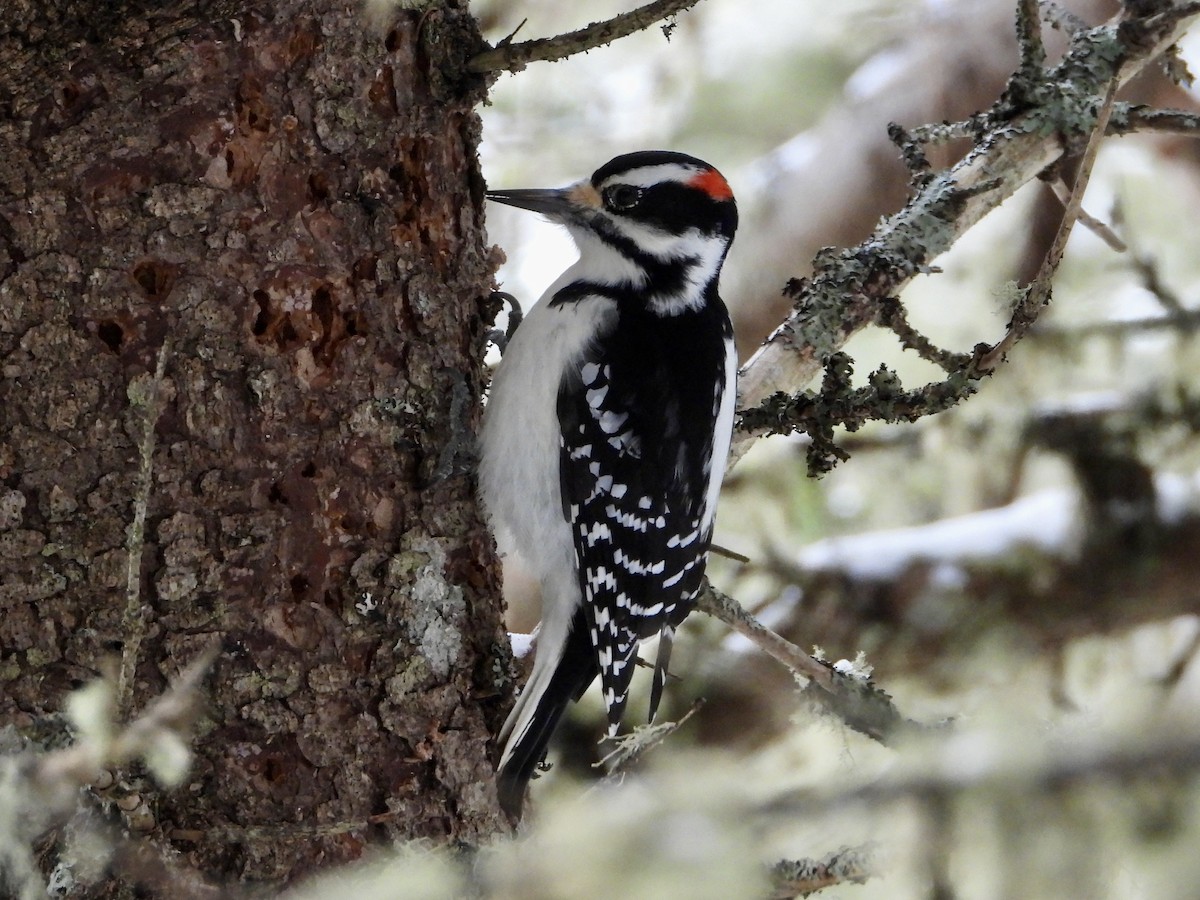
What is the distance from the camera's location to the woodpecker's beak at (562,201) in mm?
3039

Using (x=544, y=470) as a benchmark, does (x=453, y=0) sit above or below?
above

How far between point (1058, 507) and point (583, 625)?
98.0 inches

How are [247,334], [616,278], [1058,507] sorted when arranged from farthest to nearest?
[1058,507] → [616,278] → [247,334]

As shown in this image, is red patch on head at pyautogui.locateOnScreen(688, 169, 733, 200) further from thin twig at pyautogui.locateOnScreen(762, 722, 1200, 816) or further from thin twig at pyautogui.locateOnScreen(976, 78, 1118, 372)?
thin twig at pyautogui.locateOnScreen(762, 722, 1200, 816)

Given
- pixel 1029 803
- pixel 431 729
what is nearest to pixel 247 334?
pixel 431 729

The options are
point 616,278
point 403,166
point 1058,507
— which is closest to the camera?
point 403,166

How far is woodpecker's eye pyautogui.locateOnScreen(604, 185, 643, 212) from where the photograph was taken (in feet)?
9.90

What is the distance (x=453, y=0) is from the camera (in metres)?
2.45

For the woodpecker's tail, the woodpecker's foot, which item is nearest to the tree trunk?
the woodpecker's tail

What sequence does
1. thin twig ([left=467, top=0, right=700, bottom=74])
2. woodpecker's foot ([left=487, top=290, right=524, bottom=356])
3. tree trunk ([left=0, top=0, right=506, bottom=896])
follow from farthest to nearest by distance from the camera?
woodpecker's foot ([left=487, top=290, right=524, bottom=356]) → thin twig ([left=467, top=0, right=700, bottom=74]) → tree trunk ([left=0, top=0, right=506, bottom=896])

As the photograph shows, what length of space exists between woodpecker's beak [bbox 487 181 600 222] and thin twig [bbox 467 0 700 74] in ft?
→ 2.10

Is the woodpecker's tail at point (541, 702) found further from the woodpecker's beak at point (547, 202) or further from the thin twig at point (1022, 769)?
the thin twig at point (1022, 769)

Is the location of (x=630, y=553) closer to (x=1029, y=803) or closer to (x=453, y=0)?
(x=453, y=0)

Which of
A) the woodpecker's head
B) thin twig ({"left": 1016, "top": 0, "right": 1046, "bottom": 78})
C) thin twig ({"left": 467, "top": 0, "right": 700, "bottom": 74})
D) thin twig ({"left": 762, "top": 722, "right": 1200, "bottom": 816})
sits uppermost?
thin twig ({"left": 1016, "top": 0, "right": 1046, "bottom": 78})
